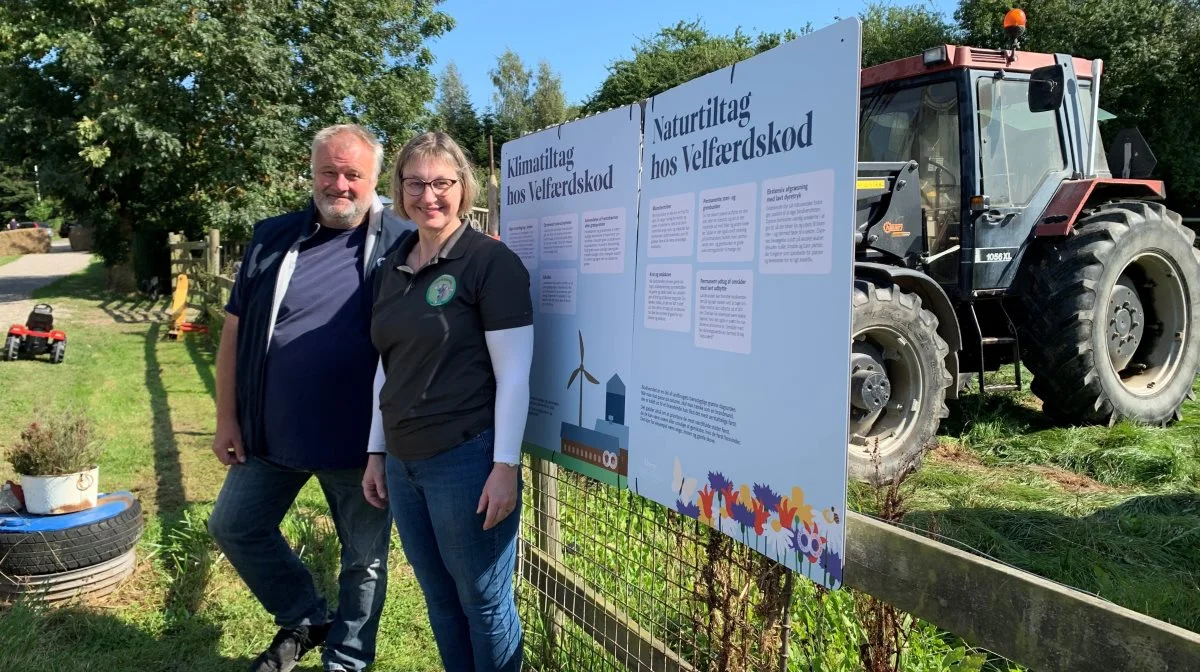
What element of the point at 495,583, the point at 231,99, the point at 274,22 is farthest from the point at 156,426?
the point at 274,22

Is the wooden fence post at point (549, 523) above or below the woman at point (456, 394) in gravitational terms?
below

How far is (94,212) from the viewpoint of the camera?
17625 millimetres

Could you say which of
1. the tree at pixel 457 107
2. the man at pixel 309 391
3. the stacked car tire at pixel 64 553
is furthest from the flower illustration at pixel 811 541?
the tree at pixel 457 107

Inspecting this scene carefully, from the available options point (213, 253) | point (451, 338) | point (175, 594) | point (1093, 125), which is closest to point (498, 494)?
point (451, 338)

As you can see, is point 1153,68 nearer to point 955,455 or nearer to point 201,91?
point 955,455

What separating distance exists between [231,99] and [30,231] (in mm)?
31560

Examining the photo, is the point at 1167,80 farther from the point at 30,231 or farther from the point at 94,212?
the point at 30,231

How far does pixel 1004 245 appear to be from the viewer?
5.93 metres

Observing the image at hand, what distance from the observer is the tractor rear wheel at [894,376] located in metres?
4.87

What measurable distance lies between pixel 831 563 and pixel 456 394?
105cm

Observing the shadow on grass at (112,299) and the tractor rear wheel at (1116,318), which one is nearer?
the tractor rear wheel at (1116,318)

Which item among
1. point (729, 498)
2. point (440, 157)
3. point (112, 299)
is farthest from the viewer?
point (112, 299)

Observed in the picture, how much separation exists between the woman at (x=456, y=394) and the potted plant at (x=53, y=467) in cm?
204

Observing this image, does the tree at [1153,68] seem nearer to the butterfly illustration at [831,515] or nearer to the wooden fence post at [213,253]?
the wooden fence post at [213,253]
